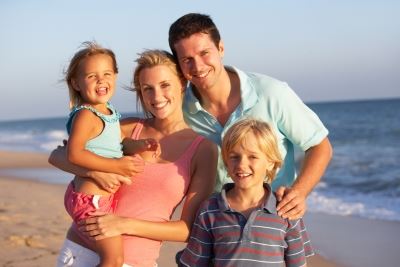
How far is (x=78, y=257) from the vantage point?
318cm

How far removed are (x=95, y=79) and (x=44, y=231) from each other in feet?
14.7

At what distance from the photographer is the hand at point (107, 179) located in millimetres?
3158

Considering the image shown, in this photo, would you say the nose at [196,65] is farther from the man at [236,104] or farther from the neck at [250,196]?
the neck at [250,196]

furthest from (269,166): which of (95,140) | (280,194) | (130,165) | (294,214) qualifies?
(95,140)

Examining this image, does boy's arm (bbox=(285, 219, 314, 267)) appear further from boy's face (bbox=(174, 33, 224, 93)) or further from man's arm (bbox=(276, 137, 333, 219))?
boy's face (bbox=(174, 33, 224, 93))

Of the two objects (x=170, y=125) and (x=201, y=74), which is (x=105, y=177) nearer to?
(x=170, y=125)

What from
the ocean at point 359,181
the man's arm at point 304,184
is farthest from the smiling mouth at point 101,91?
the ocean at point 359,181

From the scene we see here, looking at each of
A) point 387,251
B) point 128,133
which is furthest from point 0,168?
point 128,133

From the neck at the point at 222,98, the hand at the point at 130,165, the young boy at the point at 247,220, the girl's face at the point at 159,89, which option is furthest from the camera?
the neck at the point at 222,98

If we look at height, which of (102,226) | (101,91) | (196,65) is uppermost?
(196,65)

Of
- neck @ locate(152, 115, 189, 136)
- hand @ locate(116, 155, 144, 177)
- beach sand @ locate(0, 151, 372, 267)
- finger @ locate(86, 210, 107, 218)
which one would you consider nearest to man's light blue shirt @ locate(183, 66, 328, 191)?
neck @ locate(152, 115, 189, 136)

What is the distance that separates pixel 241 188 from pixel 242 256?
0.35 meters

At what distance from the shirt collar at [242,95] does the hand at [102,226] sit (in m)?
0.87

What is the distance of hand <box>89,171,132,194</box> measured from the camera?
3158 millimetres
